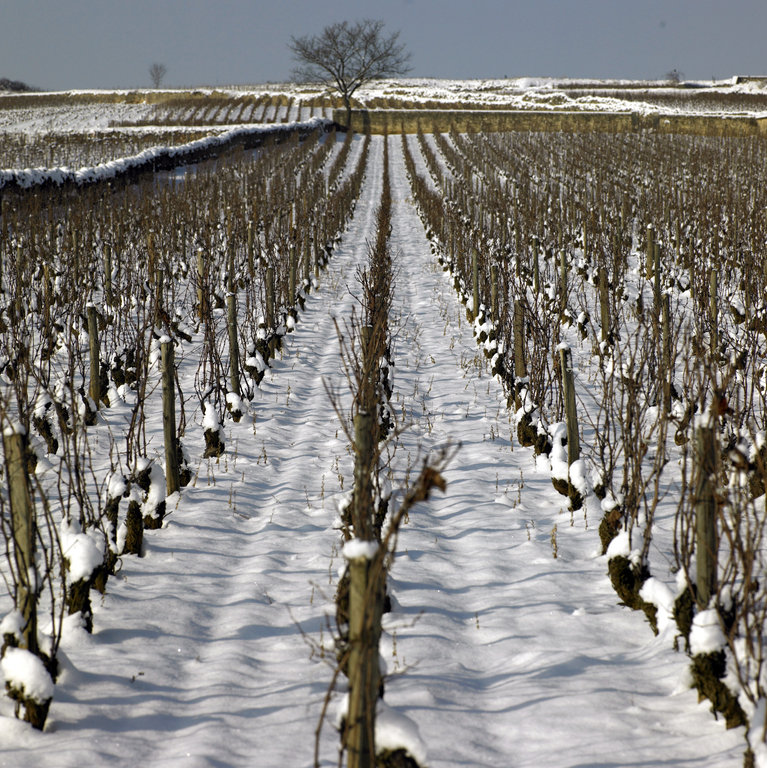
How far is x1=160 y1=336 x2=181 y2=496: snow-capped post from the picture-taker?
5012 mm

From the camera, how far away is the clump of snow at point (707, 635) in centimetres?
285

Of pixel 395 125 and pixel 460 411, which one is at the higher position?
pixel 395 125

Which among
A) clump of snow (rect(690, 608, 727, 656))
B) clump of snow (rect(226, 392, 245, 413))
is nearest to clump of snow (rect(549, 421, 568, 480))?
clump of snow (rect(690, 608, 727, 656))

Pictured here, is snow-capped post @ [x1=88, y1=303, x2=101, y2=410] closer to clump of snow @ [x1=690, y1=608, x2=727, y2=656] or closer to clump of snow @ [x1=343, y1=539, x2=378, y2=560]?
clump of snow @ [x1=343, y1=539, x2=378, y2=560]

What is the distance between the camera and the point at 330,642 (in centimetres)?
347

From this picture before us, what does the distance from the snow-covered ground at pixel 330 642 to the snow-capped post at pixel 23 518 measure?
28 centimetres

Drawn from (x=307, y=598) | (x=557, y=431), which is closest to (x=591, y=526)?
(x=557, y=431)

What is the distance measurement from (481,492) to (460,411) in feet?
6.18

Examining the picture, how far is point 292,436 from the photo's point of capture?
6566mm

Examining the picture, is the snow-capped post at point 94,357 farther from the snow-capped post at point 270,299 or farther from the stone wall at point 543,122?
the stone wall at point 543,122

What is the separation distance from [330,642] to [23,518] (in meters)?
1.32

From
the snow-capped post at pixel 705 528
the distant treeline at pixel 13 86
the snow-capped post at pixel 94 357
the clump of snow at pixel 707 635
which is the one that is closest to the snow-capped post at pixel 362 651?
the clump of snow at pixel 707 635

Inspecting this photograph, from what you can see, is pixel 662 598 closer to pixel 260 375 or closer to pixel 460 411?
pixel 460 411

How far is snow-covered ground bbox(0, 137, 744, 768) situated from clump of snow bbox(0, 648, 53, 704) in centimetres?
15
